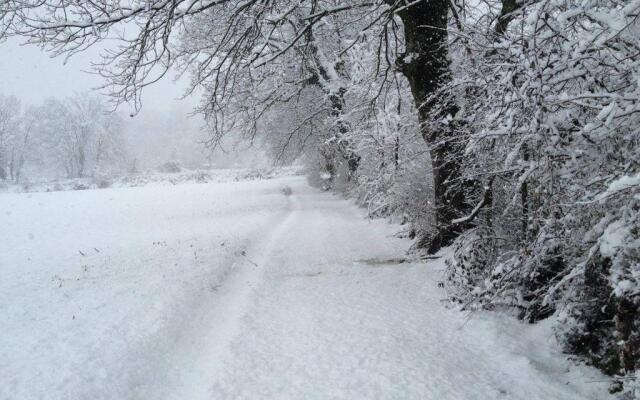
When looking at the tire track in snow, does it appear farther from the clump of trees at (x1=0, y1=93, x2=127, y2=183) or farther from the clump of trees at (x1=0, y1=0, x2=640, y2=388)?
the clump of trees at (x1=0, y1=93, x2=127, y2=183)

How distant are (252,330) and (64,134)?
53478 millimetres

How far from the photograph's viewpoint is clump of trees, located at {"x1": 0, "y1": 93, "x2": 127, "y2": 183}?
159 ft

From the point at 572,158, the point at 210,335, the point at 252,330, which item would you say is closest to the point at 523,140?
the point at 572,158

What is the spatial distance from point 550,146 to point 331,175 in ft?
73.7

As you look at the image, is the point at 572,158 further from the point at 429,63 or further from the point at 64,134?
the point at 64,134

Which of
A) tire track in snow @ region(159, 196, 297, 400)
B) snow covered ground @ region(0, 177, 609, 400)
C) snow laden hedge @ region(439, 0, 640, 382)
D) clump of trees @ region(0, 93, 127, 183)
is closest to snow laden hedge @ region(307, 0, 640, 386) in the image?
snow laden hedge @ region(439, 0, 640, 382)

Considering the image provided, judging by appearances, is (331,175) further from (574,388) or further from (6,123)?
(6,123)

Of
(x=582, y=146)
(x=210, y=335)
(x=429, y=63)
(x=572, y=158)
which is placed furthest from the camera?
(x=429, y=63)

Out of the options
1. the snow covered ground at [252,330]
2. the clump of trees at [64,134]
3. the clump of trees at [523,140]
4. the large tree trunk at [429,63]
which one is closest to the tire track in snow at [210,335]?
the snow covered ground at [252,330]

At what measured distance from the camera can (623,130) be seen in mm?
2996

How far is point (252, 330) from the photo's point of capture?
17.5 feet

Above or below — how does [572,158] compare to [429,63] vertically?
below

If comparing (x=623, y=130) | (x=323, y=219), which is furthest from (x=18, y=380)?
(x=323, y=219)

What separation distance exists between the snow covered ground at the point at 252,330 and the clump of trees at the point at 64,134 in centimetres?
4488
